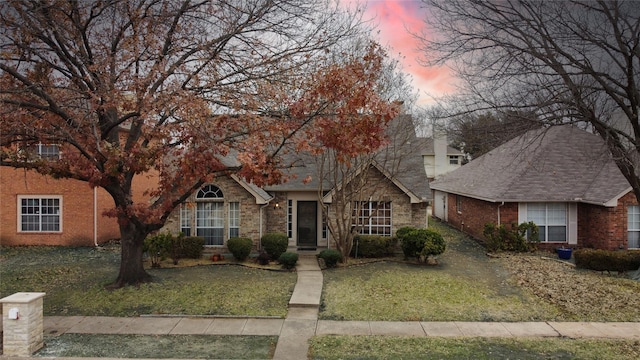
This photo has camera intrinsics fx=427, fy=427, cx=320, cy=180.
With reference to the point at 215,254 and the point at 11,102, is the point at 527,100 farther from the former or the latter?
the point at 11,102

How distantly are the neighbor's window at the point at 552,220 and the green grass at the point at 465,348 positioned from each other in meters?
11.1

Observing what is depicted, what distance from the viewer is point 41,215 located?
19.9 metres

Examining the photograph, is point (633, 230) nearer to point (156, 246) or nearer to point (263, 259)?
point (263, 259)

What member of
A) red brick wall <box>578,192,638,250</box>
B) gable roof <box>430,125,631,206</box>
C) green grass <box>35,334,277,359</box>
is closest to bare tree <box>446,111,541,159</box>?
gable roof <box>430,125,631,206</box>

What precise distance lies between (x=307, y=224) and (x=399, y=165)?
4.76m

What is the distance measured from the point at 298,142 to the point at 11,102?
6607mm

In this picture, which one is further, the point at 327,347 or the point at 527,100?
the point at 527,100

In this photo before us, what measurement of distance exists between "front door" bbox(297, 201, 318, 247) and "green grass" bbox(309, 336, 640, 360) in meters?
10.3

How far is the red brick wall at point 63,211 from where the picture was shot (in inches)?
776

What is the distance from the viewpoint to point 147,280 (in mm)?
12648

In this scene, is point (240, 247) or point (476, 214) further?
point (476, 214)

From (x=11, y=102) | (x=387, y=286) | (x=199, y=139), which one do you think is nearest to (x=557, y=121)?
(x=387, y=286)

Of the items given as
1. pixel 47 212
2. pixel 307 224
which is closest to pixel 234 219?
pixel 307 224

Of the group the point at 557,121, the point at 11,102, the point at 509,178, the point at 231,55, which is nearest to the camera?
the point at 11,102
